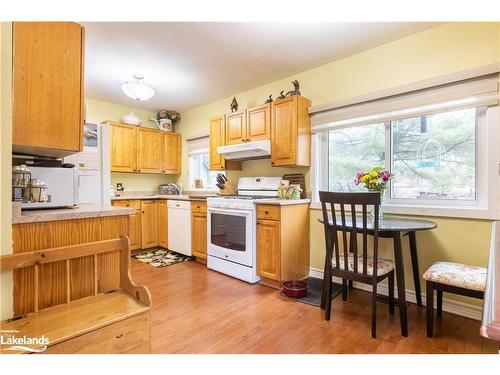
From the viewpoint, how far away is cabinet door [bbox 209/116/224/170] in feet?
12.1

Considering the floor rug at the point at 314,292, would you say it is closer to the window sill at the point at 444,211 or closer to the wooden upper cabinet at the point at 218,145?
the window sill at the point at 444,211

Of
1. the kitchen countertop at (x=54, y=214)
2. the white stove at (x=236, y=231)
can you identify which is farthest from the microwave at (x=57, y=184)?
the white stove at (x=236, y=231)

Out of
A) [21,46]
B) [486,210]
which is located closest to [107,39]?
[21,46]

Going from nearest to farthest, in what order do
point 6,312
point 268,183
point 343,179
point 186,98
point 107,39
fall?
point 6,312 < point 107,39 < point 343,179 < point 268,183 < point 186,98

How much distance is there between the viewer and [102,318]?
1178mm

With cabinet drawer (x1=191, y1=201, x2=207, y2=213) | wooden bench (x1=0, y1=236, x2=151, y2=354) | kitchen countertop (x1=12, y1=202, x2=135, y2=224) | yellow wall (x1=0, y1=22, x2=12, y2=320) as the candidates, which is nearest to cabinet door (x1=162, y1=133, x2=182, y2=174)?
cabinet drawer (x1=191, y1=201, x2=207, y2=213)

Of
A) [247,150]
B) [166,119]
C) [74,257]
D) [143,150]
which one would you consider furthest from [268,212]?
[166,119]

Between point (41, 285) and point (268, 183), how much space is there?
8.26 ft

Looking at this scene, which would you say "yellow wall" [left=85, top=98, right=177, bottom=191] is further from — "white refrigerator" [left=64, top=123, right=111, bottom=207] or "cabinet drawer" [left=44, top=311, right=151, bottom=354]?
"cabinet drawer" [left=44, top=311, right=151, bottom=354]

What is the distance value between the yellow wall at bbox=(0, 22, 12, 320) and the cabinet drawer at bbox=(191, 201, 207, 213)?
2362mm

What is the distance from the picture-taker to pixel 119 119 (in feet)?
14.3

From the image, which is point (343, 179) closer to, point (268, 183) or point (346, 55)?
point (268, 183)

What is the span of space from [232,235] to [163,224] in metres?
1.69

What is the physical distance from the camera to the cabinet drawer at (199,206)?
A: 11.4 ft
